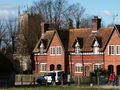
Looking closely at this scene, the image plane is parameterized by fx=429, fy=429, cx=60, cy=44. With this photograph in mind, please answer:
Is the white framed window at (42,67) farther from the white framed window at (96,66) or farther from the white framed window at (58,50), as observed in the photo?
the white framed window at (96,66)

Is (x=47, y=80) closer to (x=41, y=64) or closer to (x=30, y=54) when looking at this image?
(x=41, y=64)

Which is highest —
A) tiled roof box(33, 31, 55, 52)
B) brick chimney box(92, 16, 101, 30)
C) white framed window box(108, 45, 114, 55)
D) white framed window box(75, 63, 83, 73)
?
brick chimney box(92, 16, 101, 30)

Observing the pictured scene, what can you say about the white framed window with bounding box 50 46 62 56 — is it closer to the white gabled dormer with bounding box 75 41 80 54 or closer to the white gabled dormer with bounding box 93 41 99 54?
the white gabled dormer with bounding box 75 41 80 54

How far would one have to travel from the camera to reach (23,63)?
103438mm

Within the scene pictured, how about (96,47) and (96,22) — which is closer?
(96,47)

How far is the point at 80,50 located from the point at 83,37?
3649mm

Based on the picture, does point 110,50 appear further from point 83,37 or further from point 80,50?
point 83,37

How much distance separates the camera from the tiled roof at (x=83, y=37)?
79.1 m

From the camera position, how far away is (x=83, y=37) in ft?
274

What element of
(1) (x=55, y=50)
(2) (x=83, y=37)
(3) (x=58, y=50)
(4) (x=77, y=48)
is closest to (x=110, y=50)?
(4) (x=77, y=48)


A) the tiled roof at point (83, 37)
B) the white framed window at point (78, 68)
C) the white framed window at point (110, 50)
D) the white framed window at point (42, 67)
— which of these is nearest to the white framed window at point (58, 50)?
the tiled roof at point (83, 37)

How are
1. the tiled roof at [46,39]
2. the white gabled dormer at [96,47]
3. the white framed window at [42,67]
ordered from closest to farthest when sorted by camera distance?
the white gabled dormer at [96,47] < the white framed window at [42,67] < the tiled roof at [46,39]

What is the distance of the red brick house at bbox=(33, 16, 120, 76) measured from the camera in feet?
251

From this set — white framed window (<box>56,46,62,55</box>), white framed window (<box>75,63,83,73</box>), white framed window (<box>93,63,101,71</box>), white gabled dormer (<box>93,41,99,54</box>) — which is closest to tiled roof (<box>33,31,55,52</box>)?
white framed window (<box>56,46,62,55</box>)
